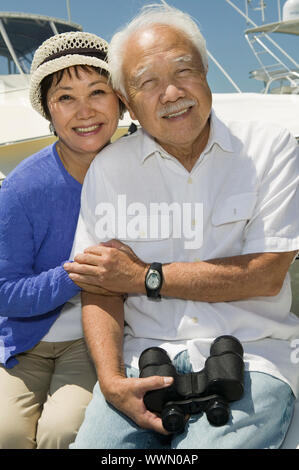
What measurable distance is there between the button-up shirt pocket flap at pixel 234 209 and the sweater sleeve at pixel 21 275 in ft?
1.78

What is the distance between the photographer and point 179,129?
1812 mm

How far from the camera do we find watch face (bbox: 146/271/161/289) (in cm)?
173

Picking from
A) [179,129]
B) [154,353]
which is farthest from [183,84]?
[154,353]

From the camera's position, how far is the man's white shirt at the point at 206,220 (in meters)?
1.74

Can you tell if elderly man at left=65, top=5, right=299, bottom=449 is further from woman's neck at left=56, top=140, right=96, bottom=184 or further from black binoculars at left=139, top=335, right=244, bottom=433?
woman's neck at left=56, top=140, right=96, bottom=184

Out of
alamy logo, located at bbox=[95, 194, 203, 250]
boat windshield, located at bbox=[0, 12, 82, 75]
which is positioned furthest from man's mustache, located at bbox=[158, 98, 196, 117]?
boat windshield, located at bbox=[0, 12, 82, 75]

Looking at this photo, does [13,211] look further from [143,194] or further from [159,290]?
[159,290]

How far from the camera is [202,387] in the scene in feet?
5.07

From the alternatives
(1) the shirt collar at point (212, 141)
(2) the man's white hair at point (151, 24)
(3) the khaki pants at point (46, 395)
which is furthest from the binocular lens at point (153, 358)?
(2) the man's white hair at point (151, 24)

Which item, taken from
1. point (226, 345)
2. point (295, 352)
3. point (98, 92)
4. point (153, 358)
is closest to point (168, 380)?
point (153, 358)

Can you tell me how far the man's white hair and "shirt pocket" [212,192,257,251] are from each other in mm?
483

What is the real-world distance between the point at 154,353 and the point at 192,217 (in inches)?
19.1
